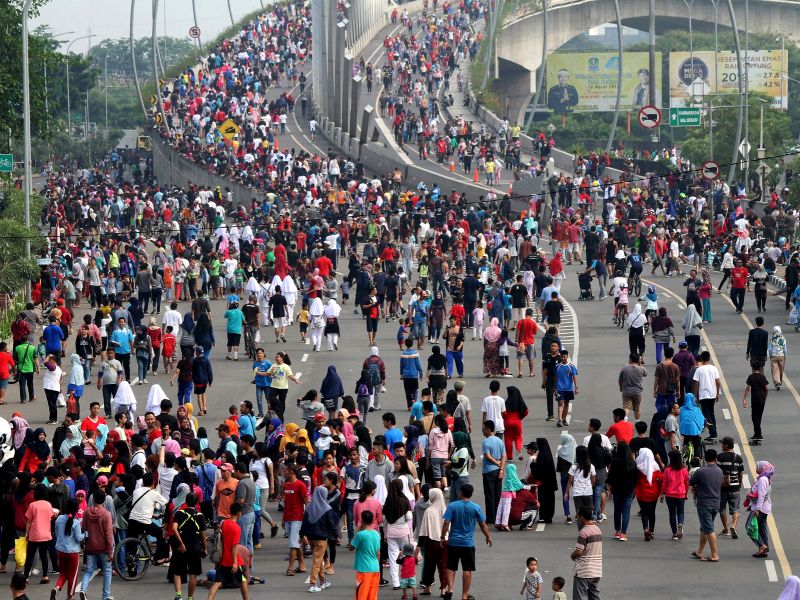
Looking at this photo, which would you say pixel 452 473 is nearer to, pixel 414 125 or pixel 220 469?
pixel 220 469

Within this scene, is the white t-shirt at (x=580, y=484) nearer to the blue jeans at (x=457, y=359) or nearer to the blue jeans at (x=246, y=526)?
the blue jeans at (x=246, y=526)

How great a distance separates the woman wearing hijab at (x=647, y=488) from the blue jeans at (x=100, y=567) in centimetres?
593

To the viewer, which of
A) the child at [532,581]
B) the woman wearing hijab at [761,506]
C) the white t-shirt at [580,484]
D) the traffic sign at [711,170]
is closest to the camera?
A: the child at [532,581]

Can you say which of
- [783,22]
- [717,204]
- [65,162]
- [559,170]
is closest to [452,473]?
[717,204]

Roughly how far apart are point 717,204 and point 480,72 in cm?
4140

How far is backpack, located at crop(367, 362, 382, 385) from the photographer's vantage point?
27297mm

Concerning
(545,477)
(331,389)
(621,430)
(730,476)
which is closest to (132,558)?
(545,477)

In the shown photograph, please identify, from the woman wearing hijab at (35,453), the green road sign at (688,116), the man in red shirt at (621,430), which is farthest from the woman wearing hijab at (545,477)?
the green road sign at (688,116)

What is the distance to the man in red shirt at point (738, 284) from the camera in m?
37.1

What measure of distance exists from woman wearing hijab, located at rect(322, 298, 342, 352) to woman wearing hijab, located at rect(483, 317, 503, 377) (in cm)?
374

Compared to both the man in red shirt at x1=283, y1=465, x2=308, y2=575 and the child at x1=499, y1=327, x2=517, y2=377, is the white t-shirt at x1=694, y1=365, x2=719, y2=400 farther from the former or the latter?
the man in red shirt at x1=283, y1=465, x2=308, y2=575

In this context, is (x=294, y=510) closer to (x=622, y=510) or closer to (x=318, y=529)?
(x=318, y=529)

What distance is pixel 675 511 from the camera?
20297mm

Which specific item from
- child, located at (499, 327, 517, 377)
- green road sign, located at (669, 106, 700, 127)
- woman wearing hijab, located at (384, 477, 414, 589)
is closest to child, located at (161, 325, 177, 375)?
child, located at (499, 327, 517, 377)
